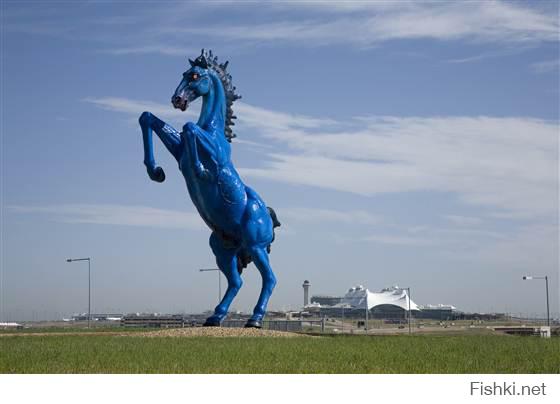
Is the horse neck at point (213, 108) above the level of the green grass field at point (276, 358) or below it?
above

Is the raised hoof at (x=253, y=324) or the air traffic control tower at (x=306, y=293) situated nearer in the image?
the raised hoof at (x=253, y=324)

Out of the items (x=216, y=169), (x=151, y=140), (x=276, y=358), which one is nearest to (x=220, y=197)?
(x=216, y=169)

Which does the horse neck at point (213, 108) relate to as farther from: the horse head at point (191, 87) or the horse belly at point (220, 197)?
the horse belly at point (220, 197)

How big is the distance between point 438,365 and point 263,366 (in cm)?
288

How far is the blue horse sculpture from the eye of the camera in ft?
87.0

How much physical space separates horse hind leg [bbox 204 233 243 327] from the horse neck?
3481mm

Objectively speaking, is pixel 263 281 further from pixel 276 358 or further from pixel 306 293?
pixel 306 293

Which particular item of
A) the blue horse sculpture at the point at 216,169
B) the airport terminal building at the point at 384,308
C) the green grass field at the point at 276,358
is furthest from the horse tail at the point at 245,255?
the airport terminal building at the point at 384,308

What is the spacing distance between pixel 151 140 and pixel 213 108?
2.09 meters

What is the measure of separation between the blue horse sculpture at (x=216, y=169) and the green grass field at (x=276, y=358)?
6.81 metres

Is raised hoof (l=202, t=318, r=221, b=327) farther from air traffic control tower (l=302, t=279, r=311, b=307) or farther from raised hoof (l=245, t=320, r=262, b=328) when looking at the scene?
air traffic control tower (l=302, t=279, r=311, b=307)

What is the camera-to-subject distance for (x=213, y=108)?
27703 millimetres

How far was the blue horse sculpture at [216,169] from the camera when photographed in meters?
26.5

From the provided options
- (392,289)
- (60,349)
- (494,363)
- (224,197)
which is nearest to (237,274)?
(224,197)
